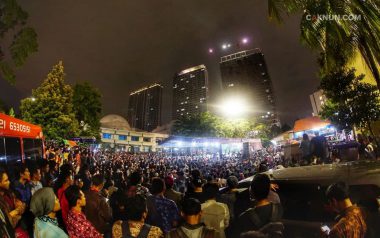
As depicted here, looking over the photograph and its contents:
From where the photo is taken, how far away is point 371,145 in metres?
11.8

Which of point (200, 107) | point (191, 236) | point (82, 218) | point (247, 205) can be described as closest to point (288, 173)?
point (247, 205)

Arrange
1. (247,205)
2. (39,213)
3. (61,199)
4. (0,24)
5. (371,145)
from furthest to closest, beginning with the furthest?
(371,145)
(0,24)
(61,199)
(247,205)
(39,213)

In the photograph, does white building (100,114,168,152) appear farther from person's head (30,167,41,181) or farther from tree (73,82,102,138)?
person's head (30,167,41,181)

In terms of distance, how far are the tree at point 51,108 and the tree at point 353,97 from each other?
23.7 m

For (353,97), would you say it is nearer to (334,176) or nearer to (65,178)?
(334,176)

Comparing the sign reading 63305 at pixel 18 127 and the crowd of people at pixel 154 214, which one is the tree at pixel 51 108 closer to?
the sign reading 63305 at pixel 18 127

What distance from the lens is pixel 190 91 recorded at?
483 ft

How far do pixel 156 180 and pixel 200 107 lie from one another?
138 m

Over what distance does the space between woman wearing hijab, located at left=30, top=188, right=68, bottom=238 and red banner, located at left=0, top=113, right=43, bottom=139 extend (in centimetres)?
648

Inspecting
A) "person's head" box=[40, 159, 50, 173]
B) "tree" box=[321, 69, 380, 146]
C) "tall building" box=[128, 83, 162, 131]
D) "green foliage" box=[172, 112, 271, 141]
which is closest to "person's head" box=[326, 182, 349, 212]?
"person's head" box=[40, 159, 50, 173]

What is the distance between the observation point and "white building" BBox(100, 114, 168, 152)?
226 ft

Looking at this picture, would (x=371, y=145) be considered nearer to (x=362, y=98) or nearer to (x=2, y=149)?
(x=362, y=98)

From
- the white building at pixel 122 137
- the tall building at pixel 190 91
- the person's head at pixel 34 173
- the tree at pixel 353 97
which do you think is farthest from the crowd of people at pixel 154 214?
the tall building at pixel 190 91

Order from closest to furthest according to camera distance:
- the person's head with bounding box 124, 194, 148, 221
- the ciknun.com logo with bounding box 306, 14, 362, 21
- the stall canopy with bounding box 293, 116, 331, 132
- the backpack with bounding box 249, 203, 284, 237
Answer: the backpack with bounding box 249, 203, 284, 237, the person's head with bounding box 124, 194, 148, 221, the ciknun.com logo with bounding box 306, 14, 362, 21, the stall canopy with bounding box 293, 116, 331, 132
